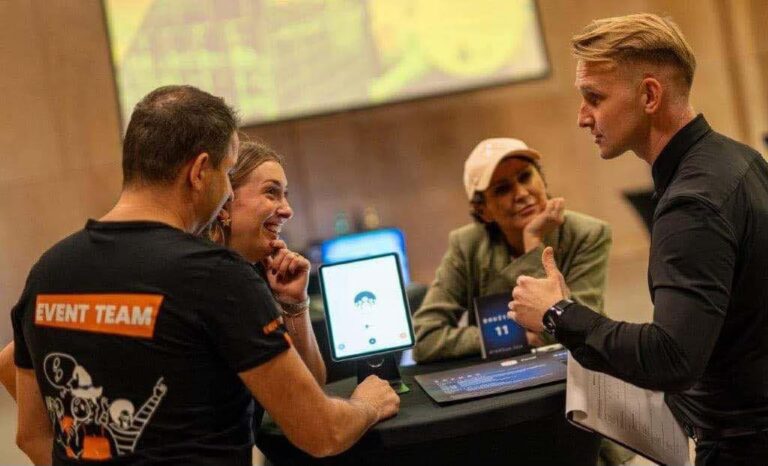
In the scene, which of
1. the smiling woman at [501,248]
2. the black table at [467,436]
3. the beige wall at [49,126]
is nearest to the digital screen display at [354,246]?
the beige wall at [49,126]

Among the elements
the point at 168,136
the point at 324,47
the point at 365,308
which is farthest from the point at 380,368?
the point at 324,47

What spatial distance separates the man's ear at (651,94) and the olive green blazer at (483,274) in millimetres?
784

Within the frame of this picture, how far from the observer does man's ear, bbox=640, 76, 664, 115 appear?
140 cm

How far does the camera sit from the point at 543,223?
86.9 inches

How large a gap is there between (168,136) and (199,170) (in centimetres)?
8

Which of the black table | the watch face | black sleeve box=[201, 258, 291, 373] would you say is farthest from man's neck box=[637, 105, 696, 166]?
black sleeve box=[201, 258, 291, 373]

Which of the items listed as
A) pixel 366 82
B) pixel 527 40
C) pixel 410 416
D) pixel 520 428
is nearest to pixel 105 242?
pixel 410 416

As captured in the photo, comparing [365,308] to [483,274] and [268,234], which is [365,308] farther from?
[483,274]

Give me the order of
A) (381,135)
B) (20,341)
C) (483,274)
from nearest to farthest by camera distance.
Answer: (20,341), (483,274), (381,135)

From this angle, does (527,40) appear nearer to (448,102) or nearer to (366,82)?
(448,102)

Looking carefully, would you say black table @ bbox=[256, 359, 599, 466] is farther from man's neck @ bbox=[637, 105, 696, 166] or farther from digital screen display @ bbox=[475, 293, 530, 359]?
man's neck @ bbox=[637, 105, 696, 166]

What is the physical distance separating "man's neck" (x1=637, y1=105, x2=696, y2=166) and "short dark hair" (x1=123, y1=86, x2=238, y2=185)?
2.55 ft

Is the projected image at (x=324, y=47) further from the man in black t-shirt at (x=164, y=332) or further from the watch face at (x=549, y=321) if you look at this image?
the watch face at (x=549, y=321)

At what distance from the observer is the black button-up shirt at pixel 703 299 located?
1225 mm
